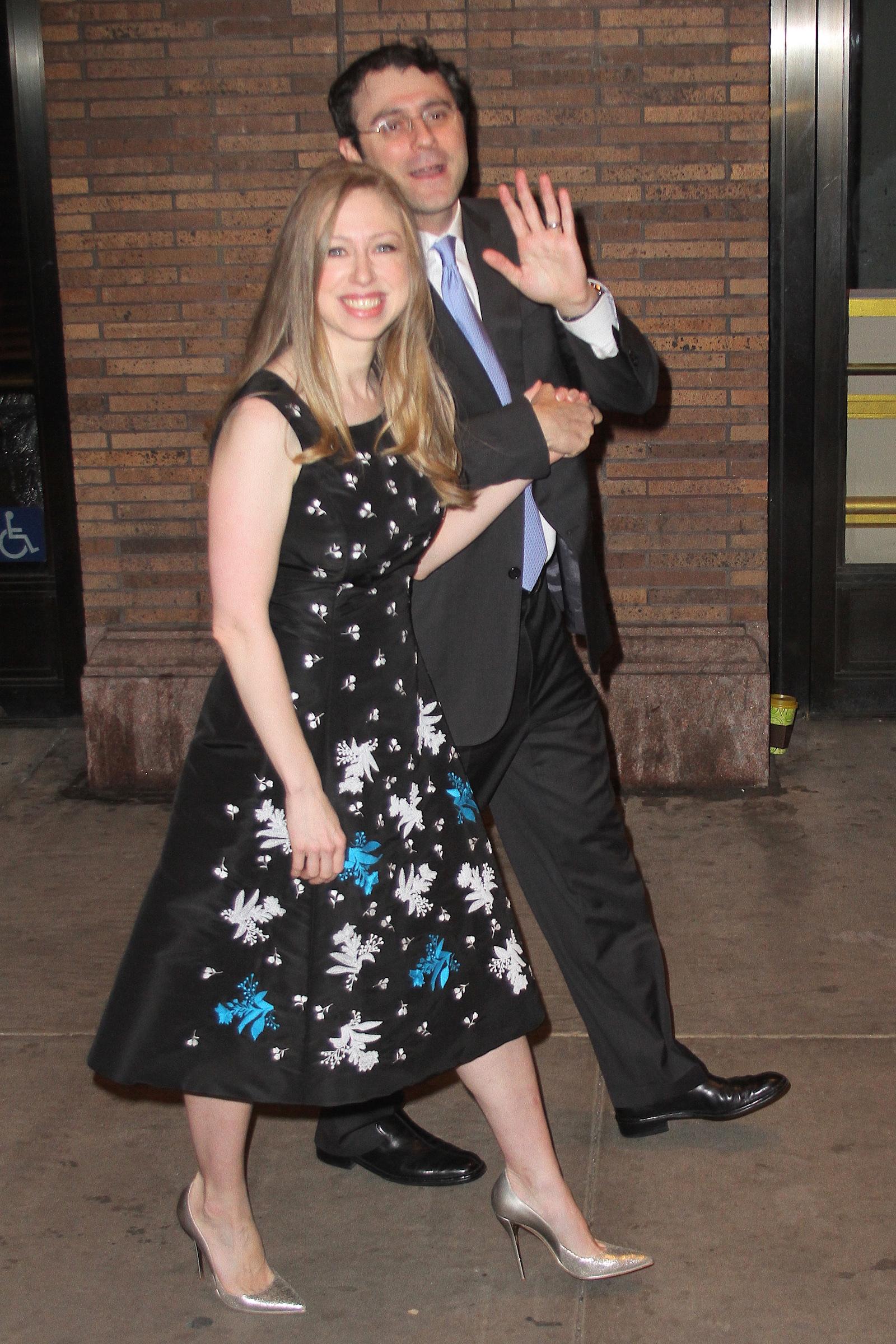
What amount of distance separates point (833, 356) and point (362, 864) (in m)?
4.23

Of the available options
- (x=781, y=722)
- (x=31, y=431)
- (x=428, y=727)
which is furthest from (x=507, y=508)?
(x=31, y=431)

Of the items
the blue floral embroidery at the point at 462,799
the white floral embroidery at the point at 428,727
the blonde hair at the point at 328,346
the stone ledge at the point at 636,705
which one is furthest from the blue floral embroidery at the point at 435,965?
the stone ledge at the point at 636,705

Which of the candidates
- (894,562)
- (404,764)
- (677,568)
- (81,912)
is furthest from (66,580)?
(404,764)

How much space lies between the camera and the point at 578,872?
3236 millimetres

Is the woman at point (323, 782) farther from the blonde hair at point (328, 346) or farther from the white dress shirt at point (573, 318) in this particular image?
the white dress shirt at point (573, 318)

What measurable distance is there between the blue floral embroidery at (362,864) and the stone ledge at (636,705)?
3142 millimetres

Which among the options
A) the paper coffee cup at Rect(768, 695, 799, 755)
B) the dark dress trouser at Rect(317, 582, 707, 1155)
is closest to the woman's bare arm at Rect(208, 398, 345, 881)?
the dark dress trouser at Rect(317, 582, 707, 1155)

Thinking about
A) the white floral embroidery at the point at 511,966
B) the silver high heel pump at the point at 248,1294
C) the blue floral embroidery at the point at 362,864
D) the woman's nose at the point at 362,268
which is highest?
the woman's nose at the point at 362,268

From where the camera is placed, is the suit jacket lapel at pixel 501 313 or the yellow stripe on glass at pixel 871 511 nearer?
the suit jacket lapel at pixel 501 313

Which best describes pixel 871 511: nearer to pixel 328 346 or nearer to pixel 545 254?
pixel 545 254

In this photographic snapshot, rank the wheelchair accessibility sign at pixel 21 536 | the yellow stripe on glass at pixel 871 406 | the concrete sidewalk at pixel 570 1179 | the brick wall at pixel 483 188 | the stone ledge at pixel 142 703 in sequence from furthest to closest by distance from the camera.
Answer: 1. the wheelchair accessibility sign at pixel 21 536
2. the yellow stripe on glass at pixel 871 406
3. the stone ledge at pixel 142 703
4. the brick wall at pixel 483 188
5. the concrete sidewalk at pixel 570 1179

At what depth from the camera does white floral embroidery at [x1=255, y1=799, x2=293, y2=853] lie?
2.61 meters

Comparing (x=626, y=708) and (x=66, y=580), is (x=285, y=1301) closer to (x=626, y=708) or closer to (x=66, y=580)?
(x=626, y=708)

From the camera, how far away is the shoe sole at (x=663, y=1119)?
3.35 m
